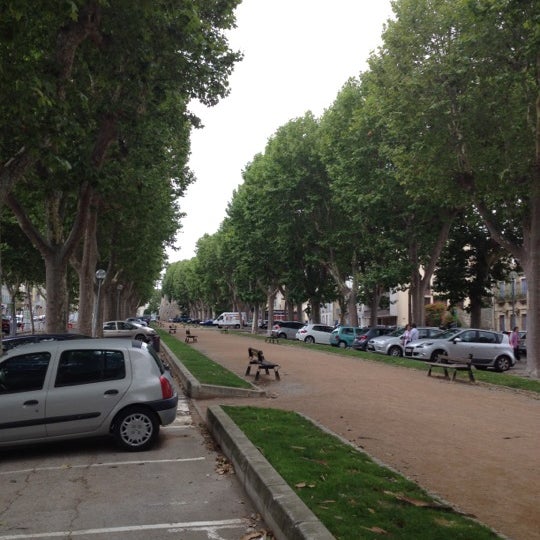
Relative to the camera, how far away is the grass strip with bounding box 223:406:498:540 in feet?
15.6

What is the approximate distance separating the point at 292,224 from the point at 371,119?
41.1 feet

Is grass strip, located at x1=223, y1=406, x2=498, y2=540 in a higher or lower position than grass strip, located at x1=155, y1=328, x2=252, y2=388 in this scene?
lower

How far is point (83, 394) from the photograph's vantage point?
805cm

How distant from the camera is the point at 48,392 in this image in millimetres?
7949

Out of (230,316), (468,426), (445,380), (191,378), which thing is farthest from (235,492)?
(230,316)

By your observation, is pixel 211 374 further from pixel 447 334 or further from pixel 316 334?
pixel 316 334

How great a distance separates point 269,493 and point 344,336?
33541mm

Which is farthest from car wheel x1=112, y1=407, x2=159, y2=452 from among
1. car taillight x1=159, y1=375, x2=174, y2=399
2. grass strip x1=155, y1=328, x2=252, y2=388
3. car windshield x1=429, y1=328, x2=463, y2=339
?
car windshield x1=429, y1=328, x2=463, y2=339

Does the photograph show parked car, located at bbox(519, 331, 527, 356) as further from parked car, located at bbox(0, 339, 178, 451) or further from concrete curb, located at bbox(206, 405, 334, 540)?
parked car, located at bbox(0, 339, 178, 451)

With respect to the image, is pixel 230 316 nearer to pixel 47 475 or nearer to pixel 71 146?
pixel 71 146

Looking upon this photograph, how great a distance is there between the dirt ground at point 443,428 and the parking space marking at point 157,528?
2.20 metres

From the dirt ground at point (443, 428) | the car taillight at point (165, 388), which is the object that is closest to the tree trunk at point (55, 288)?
the dirt ground at point (443, 428)

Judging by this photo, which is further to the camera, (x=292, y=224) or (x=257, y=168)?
(x=257, y=168)

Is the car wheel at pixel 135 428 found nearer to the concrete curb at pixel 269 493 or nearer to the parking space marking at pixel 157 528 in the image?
the concrete curb at pixel 269 493
